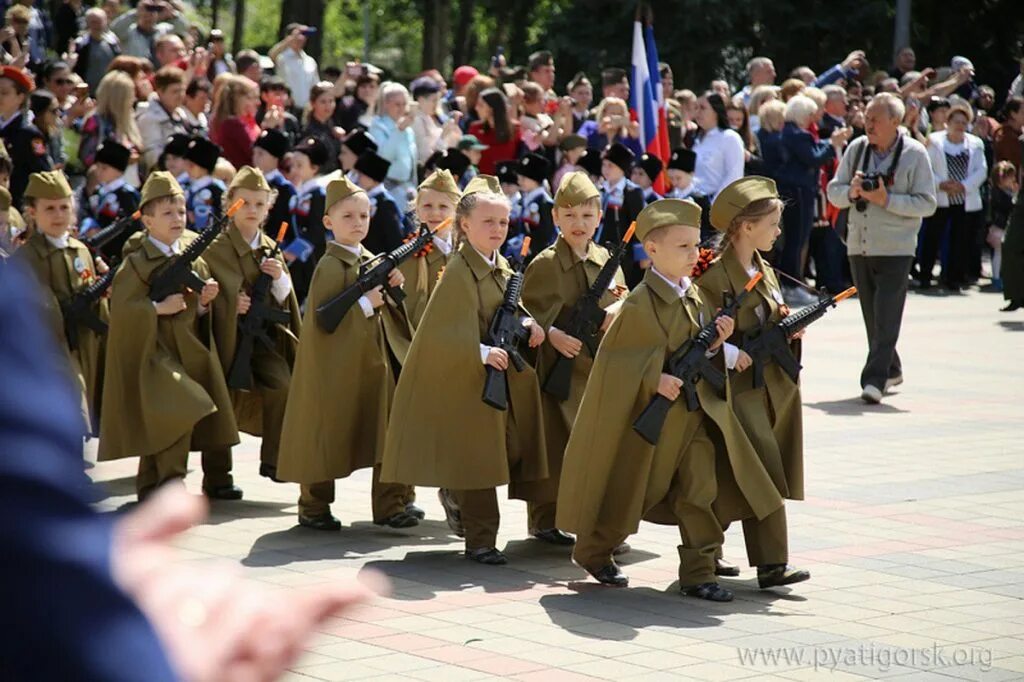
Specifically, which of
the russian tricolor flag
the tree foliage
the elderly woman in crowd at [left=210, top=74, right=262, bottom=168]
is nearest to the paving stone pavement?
the elderly woman in crowd at [left=210, top=74, right=262, bottom=168]

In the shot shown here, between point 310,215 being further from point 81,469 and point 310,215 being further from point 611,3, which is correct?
point 611,3

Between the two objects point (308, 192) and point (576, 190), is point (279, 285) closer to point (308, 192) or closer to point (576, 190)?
point (576, 190)

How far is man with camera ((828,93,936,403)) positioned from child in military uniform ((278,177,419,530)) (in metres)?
4.99

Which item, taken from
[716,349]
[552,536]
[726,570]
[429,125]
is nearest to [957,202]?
[429,125]

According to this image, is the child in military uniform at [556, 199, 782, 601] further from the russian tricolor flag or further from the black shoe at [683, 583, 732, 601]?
the russian tricolor flag

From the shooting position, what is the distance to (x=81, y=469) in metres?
1.12

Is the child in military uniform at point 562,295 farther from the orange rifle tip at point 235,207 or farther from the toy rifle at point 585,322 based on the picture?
the orange rifle tip at point 235,207

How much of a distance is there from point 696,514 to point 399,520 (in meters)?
2.11

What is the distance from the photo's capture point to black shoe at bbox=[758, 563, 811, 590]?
7191mm

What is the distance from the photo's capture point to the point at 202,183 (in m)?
13.1

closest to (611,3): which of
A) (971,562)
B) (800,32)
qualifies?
(800,32)

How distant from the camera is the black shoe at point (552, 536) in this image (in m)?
8.38

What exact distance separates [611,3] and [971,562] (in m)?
23.4

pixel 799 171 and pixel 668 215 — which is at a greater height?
pixel 668 215
